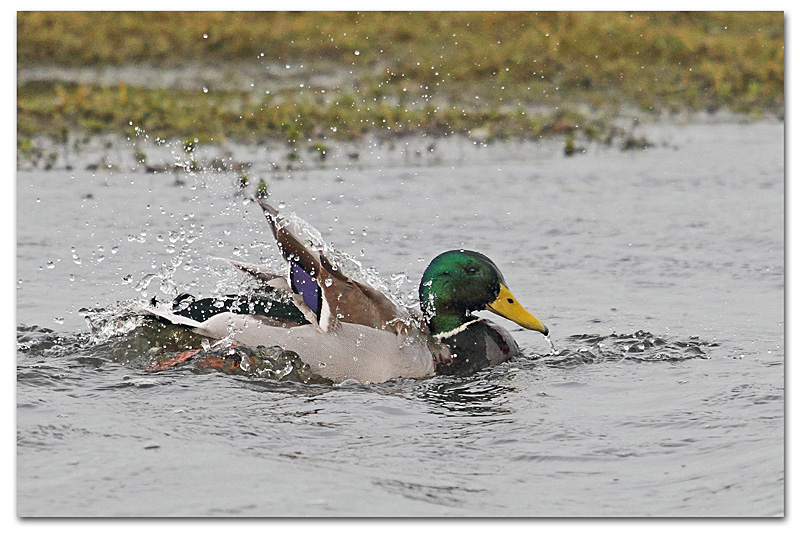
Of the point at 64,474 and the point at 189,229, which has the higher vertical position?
the point at 189,229

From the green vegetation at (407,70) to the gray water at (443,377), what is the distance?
2.24ft

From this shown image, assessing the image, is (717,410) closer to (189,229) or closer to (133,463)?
(133,463)

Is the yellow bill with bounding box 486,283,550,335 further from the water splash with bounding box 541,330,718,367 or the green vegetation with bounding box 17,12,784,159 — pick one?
the green vegetation with bounding box 17,12,784,159

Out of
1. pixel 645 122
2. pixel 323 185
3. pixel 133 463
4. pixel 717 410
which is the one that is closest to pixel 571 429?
pixel 717 410

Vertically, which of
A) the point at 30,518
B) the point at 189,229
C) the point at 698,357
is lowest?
the point at 30,518

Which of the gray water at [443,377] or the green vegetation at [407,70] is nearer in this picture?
the gray water at [443,377]

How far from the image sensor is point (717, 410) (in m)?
5.42

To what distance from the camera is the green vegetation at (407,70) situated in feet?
31.4

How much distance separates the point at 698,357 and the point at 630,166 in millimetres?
4371

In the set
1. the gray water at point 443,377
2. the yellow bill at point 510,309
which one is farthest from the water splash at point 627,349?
the yellow bill at point 510,309

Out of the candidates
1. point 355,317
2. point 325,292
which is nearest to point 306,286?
point 325,292

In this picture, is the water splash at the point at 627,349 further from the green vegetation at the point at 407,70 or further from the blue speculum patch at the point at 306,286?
the green vegetation at the point at 407,70

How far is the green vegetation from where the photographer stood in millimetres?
9586

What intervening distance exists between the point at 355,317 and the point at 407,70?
5.83 metres
